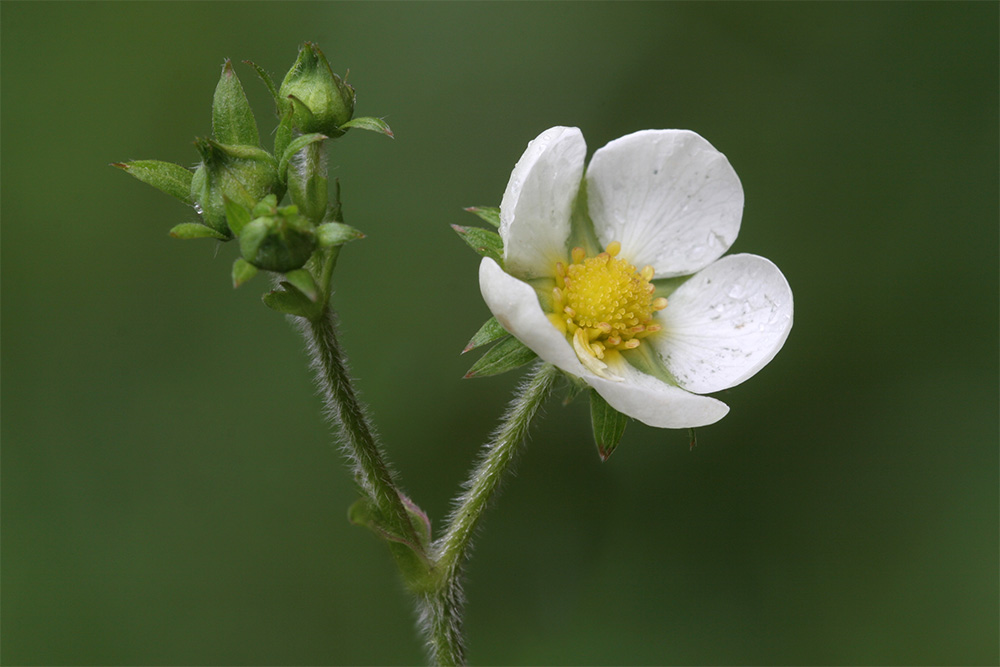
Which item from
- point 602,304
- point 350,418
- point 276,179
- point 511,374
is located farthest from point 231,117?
point 511,374

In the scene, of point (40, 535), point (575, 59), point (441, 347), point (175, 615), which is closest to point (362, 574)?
point (175, 615)

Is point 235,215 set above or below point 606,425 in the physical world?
above

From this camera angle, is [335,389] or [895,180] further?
[895,180]

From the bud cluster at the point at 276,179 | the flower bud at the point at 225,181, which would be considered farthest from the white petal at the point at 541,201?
the flower bud at the point at 225,181

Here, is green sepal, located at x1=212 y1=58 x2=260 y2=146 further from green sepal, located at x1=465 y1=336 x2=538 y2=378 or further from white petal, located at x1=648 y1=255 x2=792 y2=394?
white petal, located at x1=648 y1=255 x2=792 y2=394

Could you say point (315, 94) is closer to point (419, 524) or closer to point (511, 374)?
point (419, 524)

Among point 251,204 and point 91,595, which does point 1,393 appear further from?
point 251,204

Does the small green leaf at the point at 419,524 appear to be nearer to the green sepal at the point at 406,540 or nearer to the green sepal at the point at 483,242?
the green sepal at the point at 406,540
